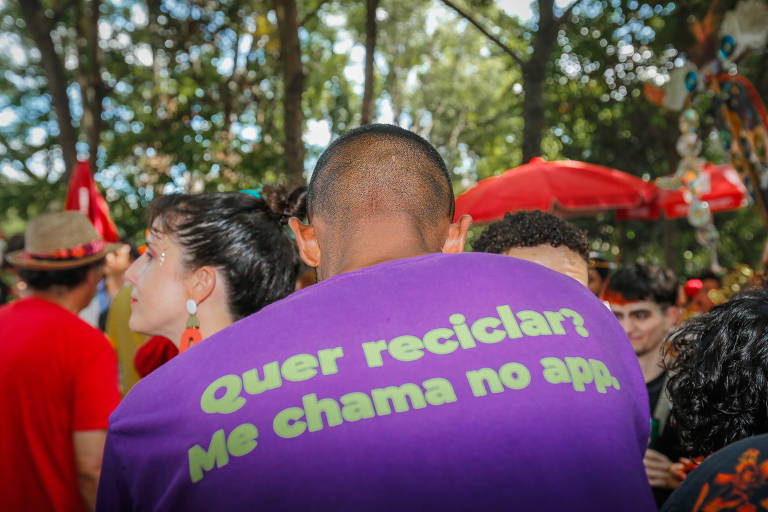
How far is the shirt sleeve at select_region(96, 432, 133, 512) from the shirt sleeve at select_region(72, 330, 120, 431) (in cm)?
136

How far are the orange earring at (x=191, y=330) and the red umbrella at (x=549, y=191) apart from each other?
389cm

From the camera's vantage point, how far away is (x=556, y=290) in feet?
4.27

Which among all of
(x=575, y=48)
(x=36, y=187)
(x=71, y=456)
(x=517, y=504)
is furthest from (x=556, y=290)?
(x=36, y=187)

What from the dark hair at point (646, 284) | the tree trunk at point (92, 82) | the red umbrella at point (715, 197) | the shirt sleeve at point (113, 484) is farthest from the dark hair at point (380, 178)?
the tree trunk at point (92, 82)

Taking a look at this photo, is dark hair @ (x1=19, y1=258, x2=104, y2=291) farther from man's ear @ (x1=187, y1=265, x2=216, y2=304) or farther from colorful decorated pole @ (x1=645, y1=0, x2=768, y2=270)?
colorful decorated pole @ (x1=645, y1=0, x2=768, y2=270)

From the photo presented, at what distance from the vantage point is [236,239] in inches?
91.2

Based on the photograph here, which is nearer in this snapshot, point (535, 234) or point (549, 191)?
point (535, 234)

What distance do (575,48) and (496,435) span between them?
1496 centimetres

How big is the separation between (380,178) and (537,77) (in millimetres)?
5275

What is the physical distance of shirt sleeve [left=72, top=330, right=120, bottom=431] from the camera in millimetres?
2520

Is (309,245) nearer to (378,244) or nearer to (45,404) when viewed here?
(378,244)

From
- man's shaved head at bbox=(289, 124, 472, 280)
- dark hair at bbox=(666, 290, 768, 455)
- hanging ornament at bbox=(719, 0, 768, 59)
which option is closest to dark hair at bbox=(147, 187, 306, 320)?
man's shaved head at bbox=(289, 124, 472, 280)

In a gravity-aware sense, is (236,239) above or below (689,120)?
above

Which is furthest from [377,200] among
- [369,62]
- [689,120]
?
[689,120]
